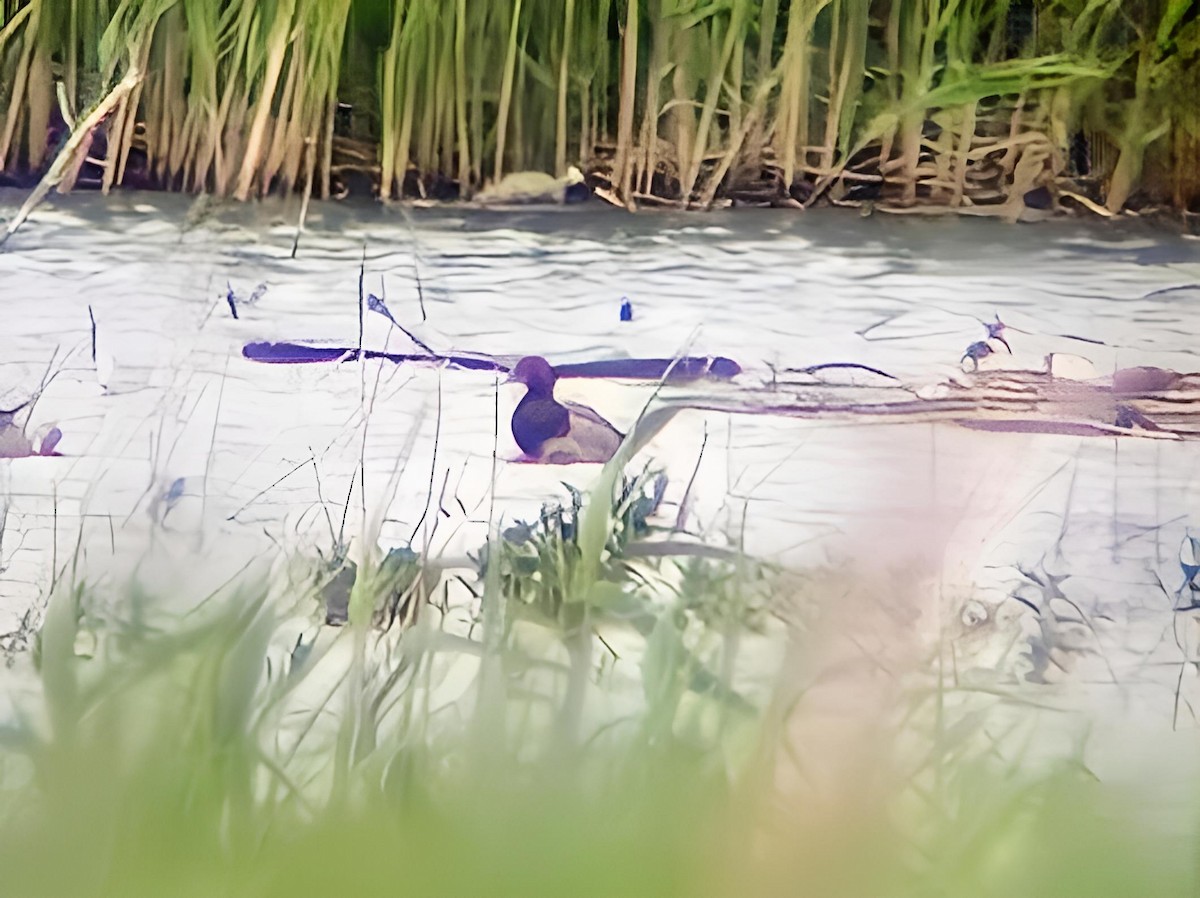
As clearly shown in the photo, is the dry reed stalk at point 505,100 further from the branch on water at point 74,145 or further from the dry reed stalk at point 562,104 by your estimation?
the branch on water at point 74,145

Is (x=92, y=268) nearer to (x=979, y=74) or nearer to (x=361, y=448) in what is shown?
(x=361, y=448)

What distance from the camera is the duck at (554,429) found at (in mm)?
717

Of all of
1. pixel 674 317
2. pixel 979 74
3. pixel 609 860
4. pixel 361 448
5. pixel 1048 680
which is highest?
pixel 979 74

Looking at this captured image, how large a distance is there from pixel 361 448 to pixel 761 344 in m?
0.31

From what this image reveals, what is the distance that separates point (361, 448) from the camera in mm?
718

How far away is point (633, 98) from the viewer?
2.38 feet

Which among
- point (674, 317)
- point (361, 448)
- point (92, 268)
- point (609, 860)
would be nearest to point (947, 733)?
point (609, 860)

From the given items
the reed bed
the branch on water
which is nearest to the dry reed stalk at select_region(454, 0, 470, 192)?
the reed bed

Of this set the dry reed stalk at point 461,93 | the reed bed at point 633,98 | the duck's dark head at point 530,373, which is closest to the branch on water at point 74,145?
the reed bed at point 633,98

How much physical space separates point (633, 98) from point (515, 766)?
50 cm

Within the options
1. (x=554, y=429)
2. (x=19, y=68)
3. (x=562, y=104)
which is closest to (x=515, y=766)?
(x=554, y=429)

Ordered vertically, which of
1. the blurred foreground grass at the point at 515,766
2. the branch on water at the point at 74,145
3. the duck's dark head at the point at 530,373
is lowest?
the blurred foreground grass at the point at 515,766

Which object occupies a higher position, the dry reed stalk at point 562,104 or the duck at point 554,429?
the dry reed stalk at point 562,104

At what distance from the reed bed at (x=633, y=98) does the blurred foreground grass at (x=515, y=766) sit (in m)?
0.30
